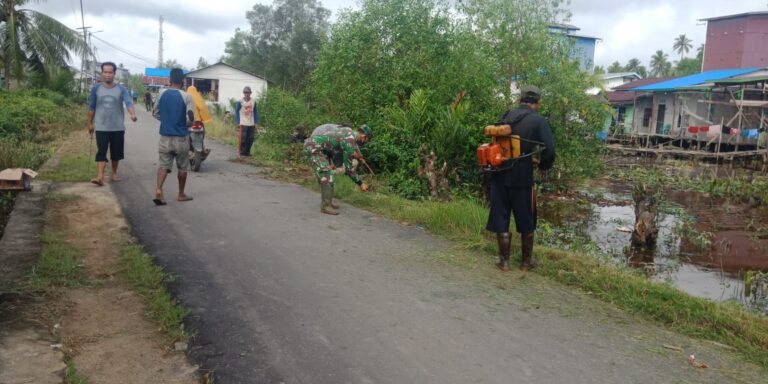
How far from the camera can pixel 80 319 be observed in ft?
13.4

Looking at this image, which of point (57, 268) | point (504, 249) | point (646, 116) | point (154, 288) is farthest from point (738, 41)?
point (57, 268)

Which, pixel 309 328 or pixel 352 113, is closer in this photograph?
Answer: pixel 309 328

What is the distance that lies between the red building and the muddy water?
29.3 metres

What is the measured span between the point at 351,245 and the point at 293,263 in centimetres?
98

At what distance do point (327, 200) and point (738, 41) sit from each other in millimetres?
42482

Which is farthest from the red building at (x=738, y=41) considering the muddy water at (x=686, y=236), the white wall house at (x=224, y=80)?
the white wall house at (x=224, y=80)

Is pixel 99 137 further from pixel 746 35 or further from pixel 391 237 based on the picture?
pixel 746 35

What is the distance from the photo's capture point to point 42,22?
2656 cm

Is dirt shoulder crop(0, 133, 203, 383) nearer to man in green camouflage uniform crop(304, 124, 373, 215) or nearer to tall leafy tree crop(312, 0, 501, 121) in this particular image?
man in green camouflage uniform crop(304, 124, 373, 215)

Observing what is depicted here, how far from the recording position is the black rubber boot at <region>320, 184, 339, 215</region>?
805 cm

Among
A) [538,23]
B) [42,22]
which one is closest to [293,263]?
[538,23]

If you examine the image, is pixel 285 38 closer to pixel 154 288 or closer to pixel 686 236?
pixel 686 236

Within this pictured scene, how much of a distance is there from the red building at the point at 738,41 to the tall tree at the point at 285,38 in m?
28.4

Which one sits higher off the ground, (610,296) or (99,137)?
(99,137)
